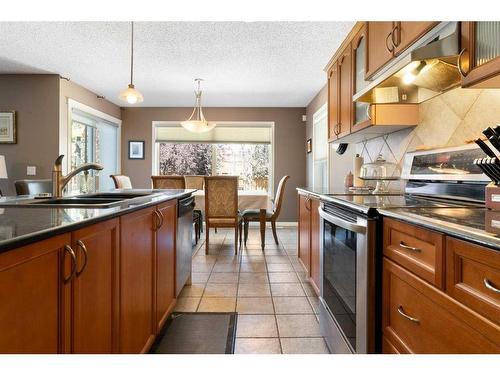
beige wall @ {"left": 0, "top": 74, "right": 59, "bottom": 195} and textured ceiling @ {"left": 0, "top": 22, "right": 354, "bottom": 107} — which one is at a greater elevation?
textured ceiling @ {"left": 0, "top": 22, "right": 354, "bottom": 107}

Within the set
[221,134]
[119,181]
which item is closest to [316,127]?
[221,134]

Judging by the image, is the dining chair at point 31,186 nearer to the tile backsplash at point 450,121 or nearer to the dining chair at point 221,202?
the dining chair at point 221,202

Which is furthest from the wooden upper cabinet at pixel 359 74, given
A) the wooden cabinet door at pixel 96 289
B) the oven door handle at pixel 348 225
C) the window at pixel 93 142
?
the window at pixel 93 142

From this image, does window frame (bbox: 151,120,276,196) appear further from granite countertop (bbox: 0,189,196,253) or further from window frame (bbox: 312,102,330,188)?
granite countertop (bbox: 0,189,196,253)

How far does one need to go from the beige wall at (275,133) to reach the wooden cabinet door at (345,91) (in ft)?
11.1

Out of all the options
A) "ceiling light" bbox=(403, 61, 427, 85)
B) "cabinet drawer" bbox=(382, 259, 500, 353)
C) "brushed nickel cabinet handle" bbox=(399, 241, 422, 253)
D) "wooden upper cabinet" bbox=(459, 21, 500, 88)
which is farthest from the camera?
"ceiling light" bbox=(403, 61, 427, 85)

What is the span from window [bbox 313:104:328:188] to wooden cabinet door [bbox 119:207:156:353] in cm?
376

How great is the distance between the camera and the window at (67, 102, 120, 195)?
16.5 ft

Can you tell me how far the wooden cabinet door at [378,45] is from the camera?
1926 millimetres

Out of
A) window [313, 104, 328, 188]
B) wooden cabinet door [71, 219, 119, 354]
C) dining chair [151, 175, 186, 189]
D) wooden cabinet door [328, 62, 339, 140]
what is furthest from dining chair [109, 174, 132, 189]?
wooden cabinet door [71, 219, 119, 354]

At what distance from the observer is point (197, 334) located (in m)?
1.97

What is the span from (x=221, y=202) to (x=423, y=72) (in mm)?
2885
